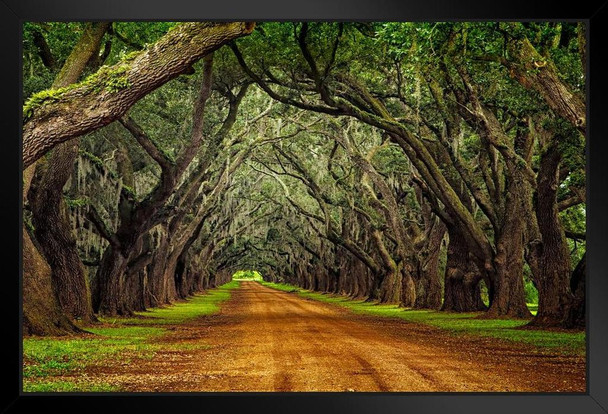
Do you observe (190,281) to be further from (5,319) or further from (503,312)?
(5,319)

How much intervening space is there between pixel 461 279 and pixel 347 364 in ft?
63.0

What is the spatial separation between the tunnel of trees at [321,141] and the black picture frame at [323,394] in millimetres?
5173

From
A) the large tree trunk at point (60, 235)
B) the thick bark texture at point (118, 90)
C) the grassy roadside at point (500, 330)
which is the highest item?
the thick bark texture at point (118, 90)

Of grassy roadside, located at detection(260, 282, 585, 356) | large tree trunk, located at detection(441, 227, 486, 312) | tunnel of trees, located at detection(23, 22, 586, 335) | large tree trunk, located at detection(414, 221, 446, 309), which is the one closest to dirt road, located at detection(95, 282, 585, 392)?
grassy roadside, located at detection(260, 282, 585, 356)

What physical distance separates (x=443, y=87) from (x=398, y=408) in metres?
21.4

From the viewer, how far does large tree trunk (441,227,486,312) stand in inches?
1303

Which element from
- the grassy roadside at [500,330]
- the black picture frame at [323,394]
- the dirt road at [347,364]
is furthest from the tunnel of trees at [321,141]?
the black picture frame at [323,394]

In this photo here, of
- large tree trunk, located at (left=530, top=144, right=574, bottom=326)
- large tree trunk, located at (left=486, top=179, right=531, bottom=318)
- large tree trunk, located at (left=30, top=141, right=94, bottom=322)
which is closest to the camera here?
large tree trunk, located at (left=30, top=141, right=94, bottom=322)

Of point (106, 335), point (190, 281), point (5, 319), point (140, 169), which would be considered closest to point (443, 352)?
point (106, 335)

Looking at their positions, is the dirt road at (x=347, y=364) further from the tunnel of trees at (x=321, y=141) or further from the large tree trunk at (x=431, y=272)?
the large tree trunk at (x=431, y=272)

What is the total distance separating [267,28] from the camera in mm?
22953

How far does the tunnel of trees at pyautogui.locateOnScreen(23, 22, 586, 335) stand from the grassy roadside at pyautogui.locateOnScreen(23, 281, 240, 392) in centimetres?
105

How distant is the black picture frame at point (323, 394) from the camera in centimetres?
801

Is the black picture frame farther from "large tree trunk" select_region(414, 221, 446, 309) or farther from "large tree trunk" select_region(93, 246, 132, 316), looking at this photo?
"large tree trunk" select_region(414, 221, 446, 309)
